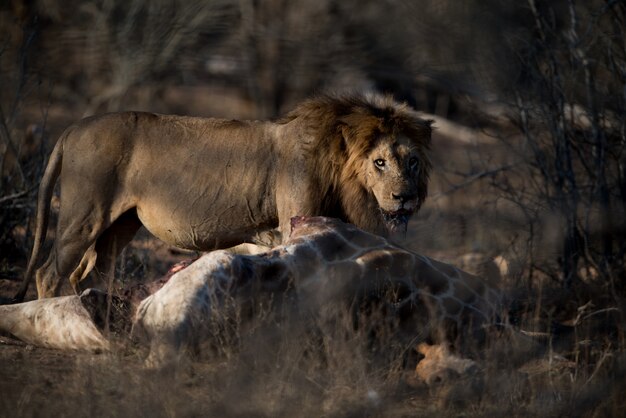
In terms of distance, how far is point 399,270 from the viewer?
4.47 meters

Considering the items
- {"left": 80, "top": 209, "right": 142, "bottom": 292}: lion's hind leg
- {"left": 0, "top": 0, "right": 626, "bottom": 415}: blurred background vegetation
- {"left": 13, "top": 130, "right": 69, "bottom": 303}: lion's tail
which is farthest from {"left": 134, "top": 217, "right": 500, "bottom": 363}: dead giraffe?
{"left": 13, "top": 130, "right": 69, "bottom": 303}: lion's tail

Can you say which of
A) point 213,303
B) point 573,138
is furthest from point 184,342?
point 573,138

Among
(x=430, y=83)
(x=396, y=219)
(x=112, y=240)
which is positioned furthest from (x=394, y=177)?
(x=430, y=83)

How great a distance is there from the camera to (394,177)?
530 cm

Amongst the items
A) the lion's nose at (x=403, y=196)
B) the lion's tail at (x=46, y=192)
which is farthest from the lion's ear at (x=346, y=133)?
the lion's tail at (x=46, y=192)

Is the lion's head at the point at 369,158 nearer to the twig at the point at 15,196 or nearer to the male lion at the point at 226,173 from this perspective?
the male lion at the point at 226,173

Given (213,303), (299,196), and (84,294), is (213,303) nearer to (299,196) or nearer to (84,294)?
(84,294)

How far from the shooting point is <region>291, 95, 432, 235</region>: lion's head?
17.5 ft

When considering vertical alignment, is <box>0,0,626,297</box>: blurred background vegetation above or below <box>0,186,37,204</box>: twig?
above

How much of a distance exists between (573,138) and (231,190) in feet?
7.47

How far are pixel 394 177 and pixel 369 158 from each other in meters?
0.17

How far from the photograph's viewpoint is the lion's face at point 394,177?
5262 mm

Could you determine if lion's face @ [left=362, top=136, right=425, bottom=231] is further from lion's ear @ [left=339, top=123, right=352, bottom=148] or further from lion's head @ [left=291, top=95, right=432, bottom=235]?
lion's ear @ [left=339, top=123, right=352, bottom=148]

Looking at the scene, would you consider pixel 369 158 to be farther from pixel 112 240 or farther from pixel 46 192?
pixel 46 192
